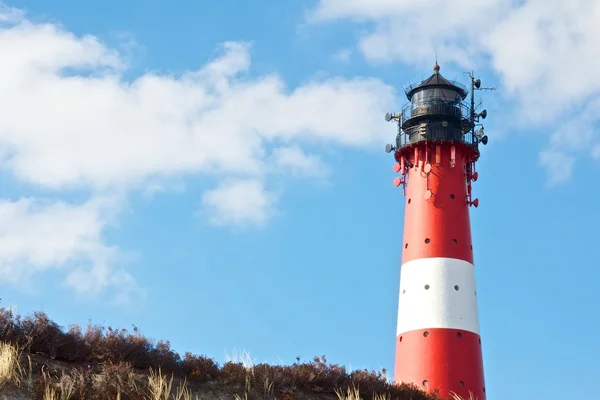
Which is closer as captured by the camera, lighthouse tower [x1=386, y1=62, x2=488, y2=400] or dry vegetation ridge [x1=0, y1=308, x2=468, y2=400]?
dry vegetation ridge [x1=0, y1=308, x2=468, y2=400]

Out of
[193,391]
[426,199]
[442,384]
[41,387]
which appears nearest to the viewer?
[41,387]

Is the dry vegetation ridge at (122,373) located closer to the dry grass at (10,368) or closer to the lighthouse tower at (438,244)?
the dry grass at (10,368)

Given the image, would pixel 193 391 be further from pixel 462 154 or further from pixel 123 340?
pixel 462 154

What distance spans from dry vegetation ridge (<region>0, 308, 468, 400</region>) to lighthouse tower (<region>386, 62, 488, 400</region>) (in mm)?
10634

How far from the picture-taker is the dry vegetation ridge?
16.3 m

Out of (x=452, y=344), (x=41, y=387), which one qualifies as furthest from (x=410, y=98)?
(x=41, y=387)

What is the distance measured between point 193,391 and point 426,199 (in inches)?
675

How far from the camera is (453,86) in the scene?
35.2m

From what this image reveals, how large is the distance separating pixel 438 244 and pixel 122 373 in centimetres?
1728

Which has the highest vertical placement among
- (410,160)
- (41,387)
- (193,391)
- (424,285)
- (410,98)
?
(410,98)

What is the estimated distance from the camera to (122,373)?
1722 centimetres

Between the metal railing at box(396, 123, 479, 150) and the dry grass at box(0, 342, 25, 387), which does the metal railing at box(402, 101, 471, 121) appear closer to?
the metal railing at box(396, 123, 479, 150)

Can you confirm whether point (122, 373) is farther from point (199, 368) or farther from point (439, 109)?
point (439, 109)

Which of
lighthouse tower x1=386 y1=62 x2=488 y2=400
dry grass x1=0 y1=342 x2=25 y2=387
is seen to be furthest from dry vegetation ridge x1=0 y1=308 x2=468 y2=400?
lighthouse tower x1=386 y1=62 x2=488 y2=400
